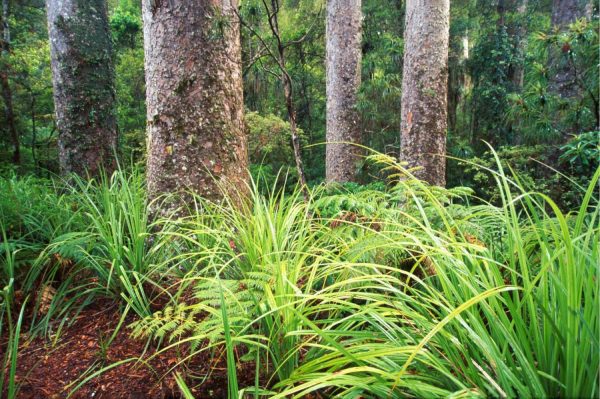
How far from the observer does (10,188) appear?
2.83m

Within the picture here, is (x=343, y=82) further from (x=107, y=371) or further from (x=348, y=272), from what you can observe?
(x=107, y=371)

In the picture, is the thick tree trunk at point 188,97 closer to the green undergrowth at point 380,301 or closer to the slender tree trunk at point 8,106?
the green undergrowth at point 380,301

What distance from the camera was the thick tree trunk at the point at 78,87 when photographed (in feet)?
13.4

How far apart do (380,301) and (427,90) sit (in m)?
4.09

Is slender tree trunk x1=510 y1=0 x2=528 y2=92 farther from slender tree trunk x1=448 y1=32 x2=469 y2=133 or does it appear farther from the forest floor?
the forest floor

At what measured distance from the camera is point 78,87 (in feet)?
13.5

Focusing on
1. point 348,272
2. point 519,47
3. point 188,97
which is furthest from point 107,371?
point 519,47

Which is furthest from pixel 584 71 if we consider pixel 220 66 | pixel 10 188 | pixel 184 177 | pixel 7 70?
pixel 7 70

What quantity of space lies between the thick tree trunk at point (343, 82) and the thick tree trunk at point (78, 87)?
160 inches

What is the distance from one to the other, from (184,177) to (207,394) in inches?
52.1

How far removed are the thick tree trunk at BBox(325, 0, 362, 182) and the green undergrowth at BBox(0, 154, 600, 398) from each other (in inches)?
177

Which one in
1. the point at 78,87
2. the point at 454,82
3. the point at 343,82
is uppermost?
the point at 454,82

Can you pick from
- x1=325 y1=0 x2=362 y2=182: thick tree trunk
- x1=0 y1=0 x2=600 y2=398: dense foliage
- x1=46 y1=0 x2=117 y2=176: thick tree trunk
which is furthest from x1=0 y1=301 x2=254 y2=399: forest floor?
x1=325 y1=0 x2=362 y2=182: thick tree trunk

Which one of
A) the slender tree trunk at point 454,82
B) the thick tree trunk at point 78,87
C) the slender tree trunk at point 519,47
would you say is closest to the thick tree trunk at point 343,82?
the slender tree trunk at point 454,82
